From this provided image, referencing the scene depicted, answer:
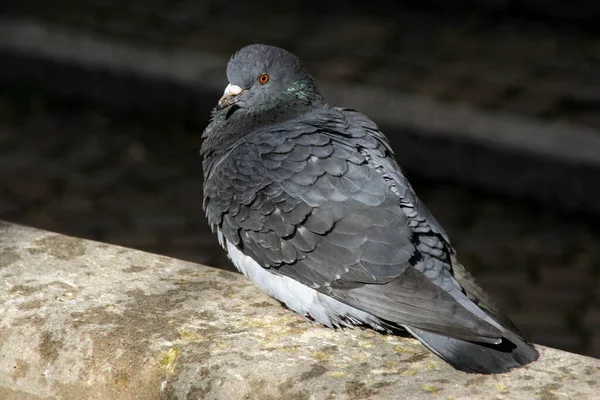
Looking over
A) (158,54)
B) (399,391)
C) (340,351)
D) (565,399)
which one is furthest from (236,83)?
(158,54)

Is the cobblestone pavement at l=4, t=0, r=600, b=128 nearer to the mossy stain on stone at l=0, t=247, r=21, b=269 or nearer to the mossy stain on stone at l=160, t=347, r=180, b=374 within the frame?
the mossy stain on stone at l=0, t=247, r=21, b=269

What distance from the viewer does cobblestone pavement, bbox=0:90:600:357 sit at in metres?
5.31

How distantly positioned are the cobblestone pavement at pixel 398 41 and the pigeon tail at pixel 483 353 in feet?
13.0

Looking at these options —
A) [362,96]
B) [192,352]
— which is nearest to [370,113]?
[362,96]

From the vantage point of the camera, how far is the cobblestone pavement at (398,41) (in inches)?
278

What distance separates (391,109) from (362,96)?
0.24 metres

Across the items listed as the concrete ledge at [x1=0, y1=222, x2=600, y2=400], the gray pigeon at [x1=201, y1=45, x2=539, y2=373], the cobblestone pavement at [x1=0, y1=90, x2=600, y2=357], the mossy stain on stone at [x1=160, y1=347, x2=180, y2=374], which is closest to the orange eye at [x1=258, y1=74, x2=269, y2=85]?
the gray pigeon at [x1=201, y1=45, x2=539, y2=373]

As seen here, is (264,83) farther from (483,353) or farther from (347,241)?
(483,353)

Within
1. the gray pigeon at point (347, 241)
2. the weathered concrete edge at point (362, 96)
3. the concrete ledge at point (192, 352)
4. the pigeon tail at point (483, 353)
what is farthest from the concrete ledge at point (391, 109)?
the pigeon tail at point (483, 353)

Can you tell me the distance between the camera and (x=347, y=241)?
302 centimetres

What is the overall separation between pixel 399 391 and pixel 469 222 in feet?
11.4

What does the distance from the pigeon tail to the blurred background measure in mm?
2134

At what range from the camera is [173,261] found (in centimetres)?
352

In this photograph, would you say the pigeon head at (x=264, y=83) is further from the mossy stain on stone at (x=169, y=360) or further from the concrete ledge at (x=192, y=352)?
the mossy stain on stone at (x=169, y=360)
